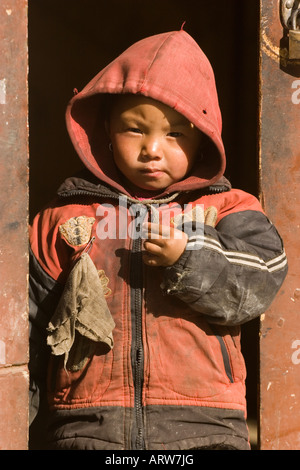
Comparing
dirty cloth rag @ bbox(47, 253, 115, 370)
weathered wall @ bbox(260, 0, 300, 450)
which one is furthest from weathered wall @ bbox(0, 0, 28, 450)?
weathered wall @ bbox(260, 0, 300, 450)

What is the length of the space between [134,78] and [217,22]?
5.07ft

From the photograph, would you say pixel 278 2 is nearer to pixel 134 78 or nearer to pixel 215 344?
pixel 134 78

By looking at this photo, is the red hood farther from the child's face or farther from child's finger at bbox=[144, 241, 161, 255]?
child's finger at bbox=[144, 241, 161, 255]


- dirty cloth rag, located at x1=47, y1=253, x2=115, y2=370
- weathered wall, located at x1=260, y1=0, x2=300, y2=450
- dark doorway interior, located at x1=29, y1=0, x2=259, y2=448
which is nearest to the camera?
dirty cloth rag, located at x1=47, y1=253, x2=115, y2=370

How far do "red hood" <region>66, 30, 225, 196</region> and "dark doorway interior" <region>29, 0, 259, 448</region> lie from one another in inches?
45.5

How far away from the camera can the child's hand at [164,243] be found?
242cm

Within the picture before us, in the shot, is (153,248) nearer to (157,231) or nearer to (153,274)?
(157,231)

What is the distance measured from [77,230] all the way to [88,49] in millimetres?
1640

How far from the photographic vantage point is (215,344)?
2582mm

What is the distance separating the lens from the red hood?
260 cm

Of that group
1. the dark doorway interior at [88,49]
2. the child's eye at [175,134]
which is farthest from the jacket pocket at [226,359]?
the dark doorway interior at [88,49]

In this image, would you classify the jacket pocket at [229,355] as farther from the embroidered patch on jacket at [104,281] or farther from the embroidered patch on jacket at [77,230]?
the embroidered patch on jacket at [77,230]

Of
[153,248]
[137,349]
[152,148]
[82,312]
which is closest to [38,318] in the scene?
[82,312]
